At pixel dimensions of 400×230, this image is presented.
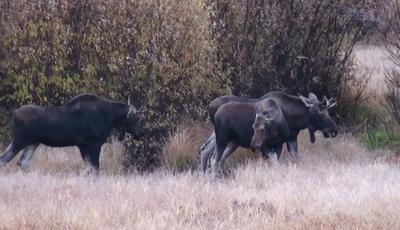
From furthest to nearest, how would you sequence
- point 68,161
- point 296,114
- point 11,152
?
point 68,161, point 296,114, point 11,152

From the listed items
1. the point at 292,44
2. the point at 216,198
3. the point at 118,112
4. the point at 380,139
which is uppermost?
the point at 216,198

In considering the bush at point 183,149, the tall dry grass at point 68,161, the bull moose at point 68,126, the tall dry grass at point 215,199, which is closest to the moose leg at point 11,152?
the bull moose at point 68,126

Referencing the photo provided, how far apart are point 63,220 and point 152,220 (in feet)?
3.39

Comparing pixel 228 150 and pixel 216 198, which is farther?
pixel 228 150

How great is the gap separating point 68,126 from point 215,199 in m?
5.14

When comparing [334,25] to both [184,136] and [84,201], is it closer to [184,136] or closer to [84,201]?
[184,136]

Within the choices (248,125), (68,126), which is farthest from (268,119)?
(68,126)

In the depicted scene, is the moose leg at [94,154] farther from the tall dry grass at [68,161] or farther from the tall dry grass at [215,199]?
the tall dry grass at [215,199]

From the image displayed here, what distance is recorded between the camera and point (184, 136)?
19.0 m

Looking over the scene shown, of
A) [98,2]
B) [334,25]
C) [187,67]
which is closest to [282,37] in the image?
[334,25]

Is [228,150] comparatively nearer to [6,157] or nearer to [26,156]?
[26,156]

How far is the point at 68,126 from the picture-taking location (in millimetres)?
17047

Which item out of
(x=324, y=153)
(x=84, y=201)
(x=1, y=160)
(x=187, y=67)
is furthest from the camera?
(x=187, y=67)

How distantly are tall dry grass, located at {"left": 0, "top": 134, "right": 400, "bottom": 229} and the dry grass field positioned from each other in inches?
0.5
